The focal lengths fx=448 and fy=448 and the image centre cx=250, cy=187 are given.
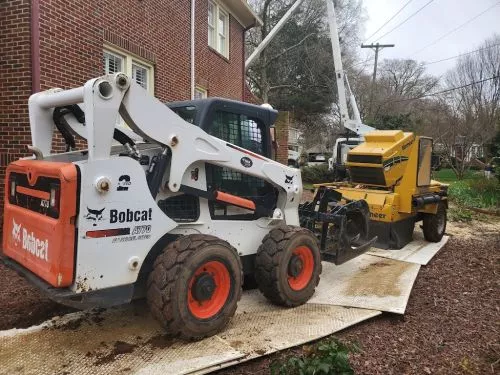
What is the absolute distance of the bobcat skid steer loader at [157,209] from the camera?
3.15 metres

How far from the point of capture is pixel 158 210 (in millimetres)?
3562

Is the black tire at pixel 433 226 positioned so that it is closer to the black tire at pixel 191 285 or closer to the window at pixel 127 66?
the black tire at pixel 191 285

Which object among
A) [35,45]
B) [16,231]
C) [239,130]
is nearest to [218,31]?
[35,45]

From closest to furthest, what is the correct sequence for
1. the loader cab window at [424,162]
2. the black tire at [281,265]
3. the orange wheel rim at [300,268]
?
1. the black tire at [281,265]
2. the orange wheel rim at [300,268]
3. the loader cab window at [424,162]

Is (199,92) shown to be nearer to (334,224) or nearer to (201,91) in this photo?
(201,91)

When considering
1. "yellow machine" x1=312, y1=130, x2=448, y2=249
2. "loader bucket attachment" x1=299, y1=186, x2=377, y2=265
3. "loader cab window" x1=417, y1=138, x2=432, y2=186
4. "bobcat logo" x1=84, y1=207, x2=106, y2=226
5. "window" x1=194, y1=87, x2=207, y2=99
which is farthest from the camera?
"window" x1=194, y1=87, x2=207, y2=99

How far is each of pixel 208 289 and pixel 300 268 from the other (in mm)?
1277

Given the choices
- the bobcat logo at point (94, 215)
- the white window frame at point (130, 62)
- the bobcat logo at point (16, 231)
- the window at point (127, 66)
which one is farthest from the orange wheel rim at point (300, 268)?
the window at point (127, 66)

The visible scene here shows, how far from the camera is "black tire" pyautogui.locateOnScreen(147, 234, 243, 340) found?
3.46 metres

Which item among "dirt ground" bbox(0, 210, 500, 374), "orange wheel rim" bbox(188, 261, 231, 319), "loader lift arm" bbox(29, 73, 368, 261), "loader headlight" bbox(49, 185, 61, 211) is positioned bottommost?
"dirt ground" bbox(0, 210, 500, 374)

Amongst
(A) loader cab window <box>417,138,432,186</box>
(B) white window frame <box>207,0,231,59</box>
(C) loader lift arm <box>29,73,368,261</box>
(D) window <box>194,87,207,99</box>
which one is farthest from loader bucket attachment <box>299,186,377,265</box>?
(B) white window frame <box>207,0,231,59</box>

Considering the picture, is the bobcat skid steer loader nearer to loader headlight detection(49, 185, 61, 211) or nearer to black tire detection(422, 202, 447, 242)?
loader headlight detection(49, 185, 61, 211)

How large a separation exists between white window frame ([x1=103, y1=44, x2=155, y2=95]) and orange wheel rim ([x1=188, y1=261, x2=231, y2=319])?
5.70m

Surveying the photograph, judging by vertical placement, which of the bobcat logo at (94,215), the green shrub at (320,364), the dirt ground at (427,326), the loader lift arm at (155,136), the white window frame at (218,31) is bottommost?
the dirt ground at (427,326)
